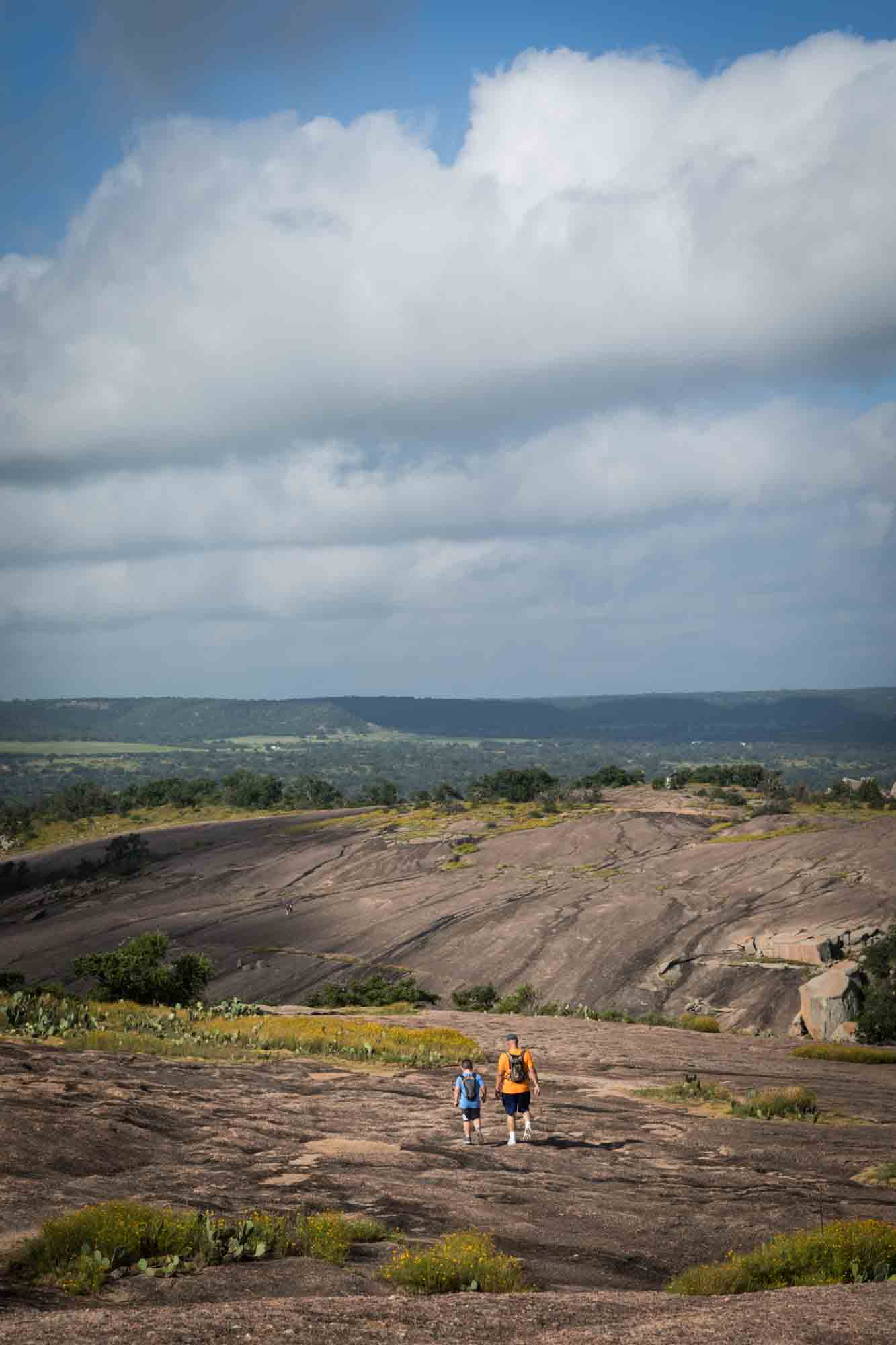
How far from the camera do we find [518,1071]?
21.5 meters

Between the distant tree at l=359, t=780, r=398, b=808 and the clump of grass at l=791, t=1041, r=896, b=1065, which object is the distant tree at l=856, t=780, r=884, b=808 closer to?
the distant tree at l=359, t=780, r=398, b=808

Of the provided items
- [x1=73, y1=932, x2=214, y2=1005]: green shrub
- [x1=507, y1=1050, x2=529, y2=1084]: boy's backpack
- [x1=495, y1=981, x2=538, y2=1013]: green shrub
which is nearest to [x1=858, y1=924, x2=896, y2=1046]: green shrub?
[x1=495, y1=981, x2=538, y2=1013]: green shrub

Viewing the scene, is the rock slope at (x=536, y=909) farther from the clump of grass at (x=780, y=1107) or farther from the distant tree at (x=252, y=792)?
the distant tree at (x=252, y=792)

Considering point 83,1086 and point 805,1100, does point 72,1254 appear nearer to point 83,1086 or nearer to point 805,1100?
point 83,1086

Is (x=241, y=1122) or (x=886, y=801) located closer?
(x=241, y=1122)

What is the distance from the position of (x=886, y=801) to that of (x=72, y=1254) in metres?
111

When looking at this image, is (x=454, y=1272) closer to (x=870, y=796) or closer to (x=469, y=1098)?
(x=469, y=1098)

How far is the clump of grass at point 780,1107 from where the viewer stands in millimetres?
24844

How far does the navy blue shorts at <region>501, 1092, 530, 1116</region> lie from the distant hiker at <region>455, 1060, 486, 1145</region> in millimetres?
566

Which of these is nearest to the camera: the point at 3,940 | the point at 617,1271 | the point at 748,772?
the point at 617,1271

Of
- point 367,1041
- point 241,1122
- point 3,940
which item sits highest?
point 241,1122

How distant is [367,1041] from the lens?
32.7 m

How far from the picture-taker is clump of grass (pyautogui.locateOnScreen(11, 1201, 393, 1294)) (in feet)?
41.2

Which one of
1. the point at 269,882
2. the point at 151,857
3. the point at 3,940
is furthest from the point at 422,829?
the point at 3,940
